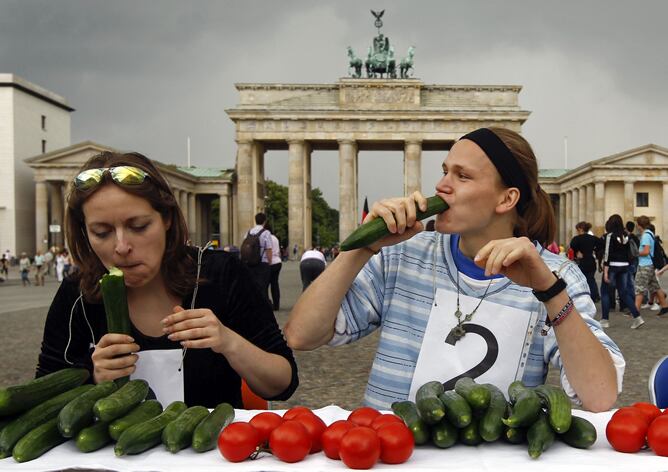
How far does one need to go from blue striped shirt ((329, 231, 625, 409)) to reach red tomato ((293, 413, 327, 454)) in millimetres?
664

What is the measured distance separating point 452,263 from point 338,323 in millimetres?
438

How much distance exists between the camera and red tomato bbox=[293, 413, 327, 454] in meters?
1.60

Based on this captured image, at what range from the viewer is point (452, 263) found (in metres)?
2.36

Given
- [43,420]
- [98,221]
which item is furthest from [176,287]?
[43,420]

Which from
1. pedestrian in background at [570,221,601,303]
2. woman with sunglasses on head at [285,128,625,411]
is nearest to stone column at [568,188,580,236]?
pedestrian in background at [570,221,601,303]

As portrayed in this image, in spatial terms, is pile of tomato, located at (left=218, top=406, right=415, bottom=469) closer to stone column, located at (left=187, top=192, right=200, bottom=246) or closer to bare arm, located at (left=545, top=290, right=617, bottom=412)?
bare arm, located at (left=545, top=290, right=617, bottom=412)

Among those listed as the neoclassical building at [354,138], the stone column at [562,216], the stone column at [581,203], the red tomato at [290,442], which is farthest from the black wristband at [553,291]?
the stone column at [562,216]

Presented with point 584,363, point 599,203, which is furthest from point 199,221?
point 584,363

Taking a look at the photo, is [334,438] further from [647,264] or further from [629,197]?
[629,197]

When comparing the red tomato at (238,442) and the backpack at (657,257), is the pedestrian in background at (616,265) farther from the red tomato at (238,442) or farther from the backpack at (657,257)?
the red tomato at (238,442)

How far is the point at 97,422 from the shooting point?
5.42 ft

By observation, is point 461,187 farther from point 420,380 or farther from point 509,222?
point 420,380

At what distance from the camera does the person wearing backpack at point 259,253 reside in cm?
1106

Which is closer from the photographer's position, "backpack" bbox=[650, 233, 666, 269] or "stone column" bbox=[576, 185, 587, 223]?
"backpack" bbox=[650, 233, 666, 269]
